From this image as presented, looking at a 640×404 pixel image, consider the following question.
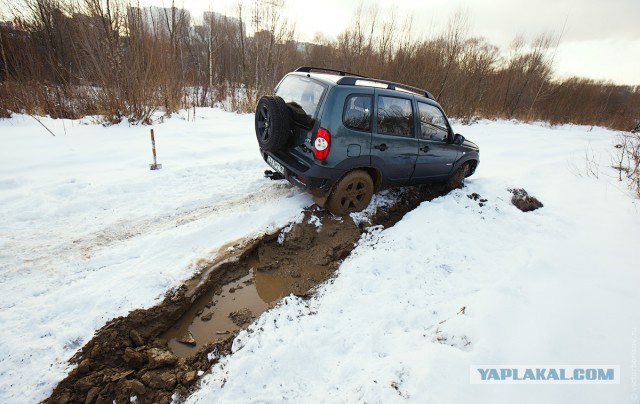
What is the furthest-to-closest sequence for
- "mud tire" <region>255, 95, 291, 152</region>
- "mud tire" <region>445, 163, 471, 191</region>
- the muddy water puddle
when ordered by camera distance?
"mud tire" <region>445, 163, 471, 191</region>, "mud tire" <region>255, 95, 291, 152</region>, the muddy water puddle

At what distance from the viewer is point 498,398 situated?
1907 mm

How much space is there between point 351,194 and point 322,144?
94 cm

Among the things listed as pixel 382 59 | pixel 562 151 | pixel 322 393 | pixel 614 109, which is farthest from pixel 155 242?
pixel 614 109

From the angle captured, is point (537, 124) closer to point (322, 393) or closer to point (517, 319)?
point (517, 319)

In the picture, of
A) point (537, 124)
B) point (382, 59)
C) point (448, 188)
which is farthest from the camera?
point (537, 124)

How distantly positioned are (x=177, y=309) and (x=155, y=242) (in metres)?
1.03

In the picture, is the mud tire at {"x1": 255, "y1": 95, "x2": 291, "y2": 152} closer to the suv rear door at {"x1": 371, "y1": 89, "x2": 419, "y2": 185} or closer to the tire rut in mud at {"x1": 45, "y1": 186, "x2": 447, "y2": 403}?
the tire rut in mud at {"x1": 45, "y1": 186, "x2": 447, "y2": 403}

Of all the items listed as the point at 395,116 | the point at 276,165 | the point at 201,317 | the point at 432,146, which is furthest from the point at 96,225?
the point at 432,146

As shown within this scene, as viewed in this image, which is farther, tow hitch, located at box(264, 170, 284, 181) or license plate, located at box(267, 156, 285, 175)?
tow hitch, located at box(264, 170, 284, 181)

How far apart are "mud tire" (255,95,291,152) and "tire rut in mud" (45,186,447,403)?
108cm

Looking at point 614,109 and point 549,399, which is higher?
point 614,109

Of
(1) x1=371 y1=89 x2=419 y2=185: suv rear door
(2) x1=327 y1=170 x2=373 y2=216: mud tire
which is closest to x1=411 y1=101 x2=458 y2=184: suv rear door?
(1) x1=371 y1=89 x2=419 y2=185: suv rear door

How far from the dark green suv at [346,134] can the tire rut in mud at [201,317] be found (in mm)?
621

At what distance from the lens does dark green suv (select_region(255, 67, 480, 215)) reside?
3.73 meters
